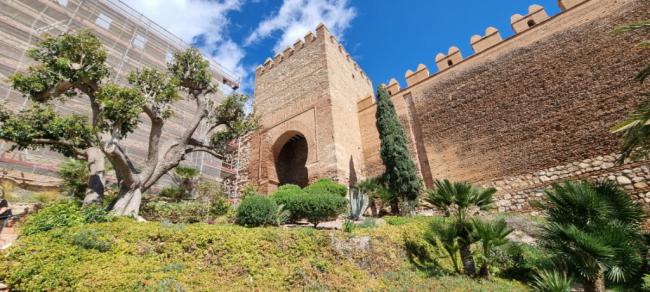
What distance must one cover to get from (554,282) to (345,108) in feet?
33.6

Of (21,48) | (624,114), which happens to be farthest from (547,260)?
(21,48)

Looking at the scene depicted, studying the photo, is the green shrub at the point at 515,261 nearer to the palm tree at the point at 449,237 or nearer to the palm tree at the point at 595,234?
the palm tree at the point at 595,234

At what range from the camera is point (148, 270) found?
443 centimetres

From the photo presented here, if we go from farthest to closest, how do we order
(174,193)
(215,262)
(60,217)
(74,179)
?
1. (174,193)
2. (74,179)
3. (60,217)
4. (215,262)

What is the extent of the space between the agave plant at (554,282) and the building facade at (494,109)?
533 cm

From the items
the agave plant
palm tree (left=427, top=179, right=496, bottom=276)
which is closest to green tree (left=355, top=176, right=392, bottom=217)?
palm tree (left=427, top=179, right=496, bottom=276)

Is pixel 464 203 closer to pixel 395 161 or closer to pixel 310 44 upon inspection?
pixel 395 161

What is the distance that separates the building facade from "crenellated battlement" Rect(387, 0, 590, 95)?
0.14 ft

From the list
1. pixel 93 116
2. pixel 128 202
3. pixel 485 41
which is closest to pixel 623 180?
pixel 485 41

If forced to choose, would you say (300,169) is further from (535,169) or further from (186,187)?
(535,169)

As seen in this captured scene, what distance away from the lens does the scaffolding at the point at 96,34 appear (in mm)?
12404

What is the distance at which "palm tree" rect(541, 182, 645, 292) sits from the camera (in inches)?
Answer: 167

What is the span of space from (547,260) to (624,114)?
6.41 meters

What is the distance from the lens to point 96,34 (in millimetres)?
Answer: 15531
